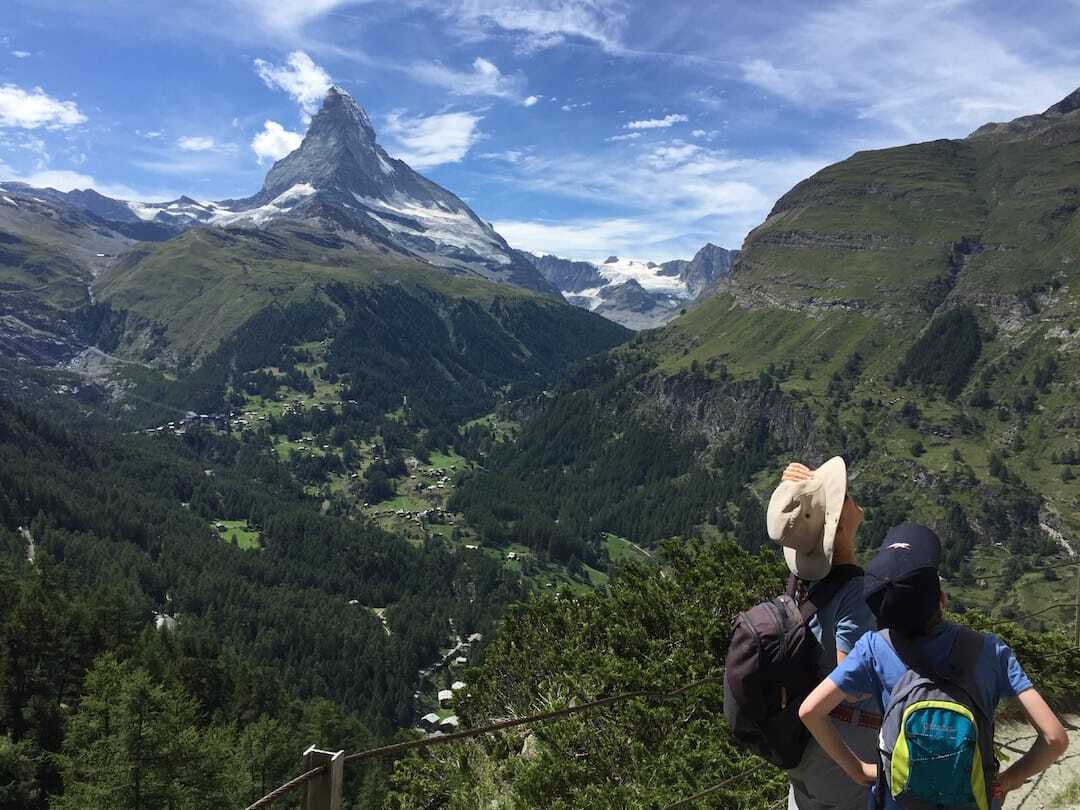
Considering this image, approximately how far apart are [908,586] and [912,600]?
0.12m

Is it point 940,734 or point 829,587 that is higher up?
point 829,587

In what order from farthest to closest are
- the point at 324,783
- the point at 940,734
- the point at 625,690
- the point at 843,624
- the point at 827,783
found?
1. the point at 625,690
2. the point at 827,783
3. the point at 324,783
4. the point at 843,624
5. the point at 940,734

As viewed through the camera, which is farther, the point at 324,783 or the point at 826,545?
the point at 324,783

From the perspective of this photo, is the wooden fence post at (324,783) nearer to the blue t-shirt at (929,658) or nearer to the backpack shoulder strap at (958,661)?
the blue t-shirt at (929,658)

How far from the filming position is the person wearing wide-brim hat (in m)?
6.43

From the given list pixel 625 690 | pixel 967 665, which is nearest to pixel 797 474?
pixel 967 665

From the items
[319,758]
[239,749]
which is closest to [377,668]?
[239,749]

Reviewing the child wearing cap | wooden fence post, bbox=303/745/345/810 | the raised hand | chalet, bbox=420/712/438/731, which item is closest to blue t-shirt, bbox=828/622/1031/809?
the child wearing cap

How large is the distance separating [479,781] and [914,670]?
1587cm

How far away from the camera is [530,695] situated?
26.5m

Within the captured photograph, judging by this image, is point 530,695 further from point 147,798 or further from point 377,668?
point 377,668

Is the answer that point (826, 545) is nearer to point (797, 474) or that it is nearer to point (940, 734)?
point (797, 474)

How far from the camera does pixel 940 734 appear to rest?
532 centimetres

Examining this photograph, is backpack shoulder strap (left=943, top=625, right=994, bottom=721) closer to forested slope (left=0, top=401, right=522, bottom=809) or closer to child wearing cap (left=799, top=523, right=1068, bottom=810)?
child wearing cap (left=799, top=523, right=1068, bottom=810)
